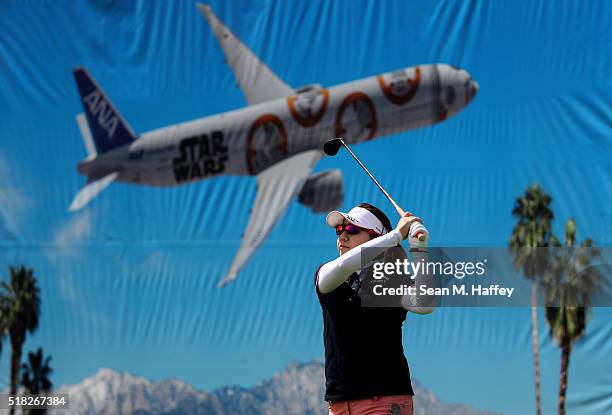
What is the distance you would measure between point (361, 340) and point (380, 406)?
19 centimetres

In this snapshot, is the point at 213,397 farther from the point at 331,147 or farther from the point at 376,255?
the point at 376,255

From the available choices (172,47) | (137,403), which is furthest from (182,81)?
(137,403)

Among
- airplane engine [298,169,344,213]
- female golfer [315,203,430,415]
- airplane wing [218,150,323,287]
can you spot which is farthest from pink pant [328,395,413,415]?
airplane wing [218,150,323,287]

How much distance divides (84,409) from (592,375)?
5788mm

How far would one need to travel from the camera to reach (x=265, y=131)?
10445 mm

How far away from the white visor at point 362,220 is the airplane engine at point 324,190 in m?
7.22

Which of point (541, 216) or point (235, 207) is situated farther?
point (235, 207)

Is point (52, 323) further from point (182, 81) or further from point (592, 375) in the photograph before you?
point (592, 375)

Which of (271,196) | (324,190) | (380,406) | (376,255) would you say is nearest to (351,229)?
(376,255)

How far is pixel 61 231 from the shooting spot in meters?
10.8

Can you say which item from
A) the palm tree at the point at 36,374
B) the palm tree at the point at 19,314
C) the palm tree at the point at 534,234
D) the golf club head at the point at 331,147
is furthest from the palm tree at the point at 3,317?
the golf club head at the point at 331,147

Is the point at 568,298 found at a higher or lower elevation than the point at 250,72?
lower

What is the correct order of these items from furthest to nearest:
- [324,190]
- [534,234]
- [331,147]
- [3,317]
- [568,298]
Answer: [3,317]
[324,190]
[534,234]
[568,298]
[331,147]

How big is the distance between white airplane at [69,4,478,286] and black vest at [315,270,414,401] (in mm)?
7428
